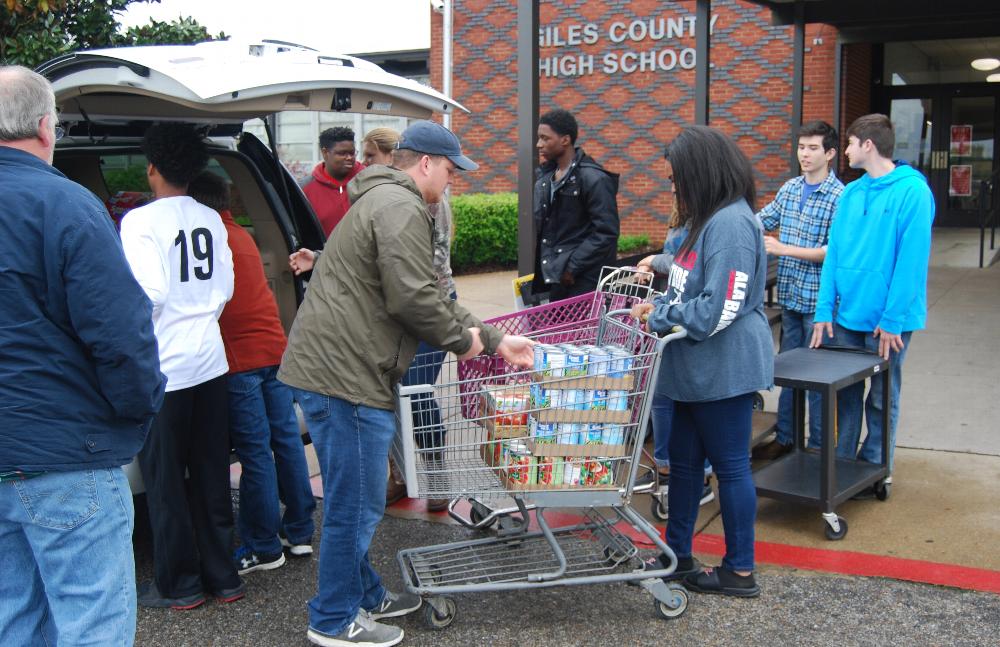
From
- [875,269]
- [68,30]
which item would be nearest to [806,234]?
[875,269]

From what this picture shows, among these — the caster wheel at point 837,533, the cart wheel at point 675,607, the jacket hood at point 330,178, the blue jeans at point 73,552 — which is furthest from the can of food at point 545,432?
the jacket hood at point 330,178

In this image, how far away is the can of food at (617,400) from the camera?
12.1 feet

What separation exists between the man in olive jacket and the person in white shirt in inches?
20.9

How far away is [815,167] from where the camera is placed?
550 centimetres

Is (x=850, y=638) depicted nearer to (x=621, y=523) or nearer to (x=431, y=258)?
(x=621, y=523)

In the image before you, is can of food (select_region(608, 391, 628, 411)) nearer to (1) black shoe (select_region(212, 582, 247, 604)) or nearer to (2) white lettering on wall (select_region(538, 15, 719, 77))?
(1) black shoe (select_region(212, 582, 247, 604))

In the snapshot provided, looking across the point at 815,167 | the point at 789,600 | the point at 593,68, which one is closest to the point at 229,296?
the point at 789,600

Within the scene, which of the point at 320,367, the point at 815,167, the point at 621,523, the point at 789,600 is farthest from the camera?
the point at 815,167

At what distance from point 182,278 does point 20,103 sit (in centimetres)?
141

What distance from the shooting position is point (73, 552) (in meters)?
2.63

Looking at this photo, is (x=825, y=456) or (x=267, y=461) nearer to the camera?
(x=267, y=461)

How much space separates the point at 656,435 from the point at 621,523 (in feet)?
1.56

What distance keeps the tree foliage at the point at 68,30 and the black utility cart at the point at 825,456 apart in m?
4.28

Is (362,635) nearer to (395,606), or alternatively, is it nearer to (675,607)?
(395,606)
